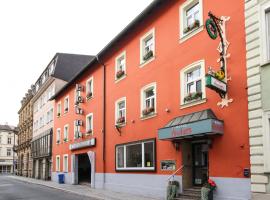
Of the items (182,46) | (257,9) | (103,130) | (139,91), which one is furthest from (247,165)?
(103,130)

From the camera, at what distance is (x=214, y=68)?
15.6 m

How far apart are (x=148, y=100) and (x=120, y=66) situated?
4.92m

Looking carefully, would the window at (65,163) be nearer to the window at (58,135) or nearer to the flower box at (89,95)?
the window at (58,135)

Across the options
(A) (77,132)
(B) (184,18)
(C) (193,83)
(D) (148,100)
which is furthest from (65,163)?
(B) (184,18)

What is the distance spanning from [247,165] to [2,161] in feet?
326

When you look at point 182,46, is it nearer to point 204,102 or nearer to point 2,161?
point 204,102

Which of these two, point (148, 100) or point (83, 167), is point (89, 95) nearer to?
point (83, 167)

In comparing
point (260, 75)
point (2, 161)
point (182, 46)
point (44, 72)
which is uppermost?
point (44, 72)

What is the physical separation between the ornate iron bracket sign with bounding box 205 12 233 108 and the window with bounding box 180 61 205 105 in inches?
46.2

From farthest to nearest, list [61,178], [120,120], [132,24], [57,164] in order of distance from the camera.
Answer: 1. [57,164]
2. [61,178]
3. [120,120]
4. [132,24]

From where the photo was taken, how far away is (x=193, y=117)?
52.2 ft

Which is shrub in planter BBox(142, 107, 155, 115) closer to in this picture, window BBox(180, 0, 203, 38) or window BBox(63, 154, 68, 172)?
window BBox(180, 0, 203, 38)

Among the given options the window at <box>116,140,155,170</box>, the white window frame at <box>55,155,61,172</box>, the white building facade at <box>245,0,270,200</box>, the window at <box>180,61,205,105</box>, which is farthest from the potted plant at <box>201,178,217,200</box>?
the white window frame at <box>55,155,61,172</box>

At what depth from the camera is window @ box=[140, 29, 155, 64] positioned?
20688 mm
